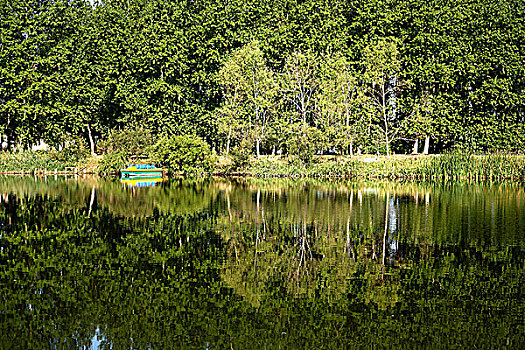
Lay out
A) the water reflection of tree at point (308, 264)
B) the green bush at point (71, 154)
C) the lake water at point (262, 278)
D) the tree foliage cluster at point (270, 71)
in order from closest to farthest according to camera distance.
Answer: the lake water at point (262, 278) < the water reflection of tree at point (308, 264) < the tree foliage cluster at point (270, 71) < the green bush at point (71, 154)

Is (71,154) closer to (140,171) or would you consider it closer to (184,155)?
(140,171)

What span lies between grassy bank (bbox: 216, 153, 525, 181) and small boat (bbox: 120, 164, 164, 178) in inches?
194

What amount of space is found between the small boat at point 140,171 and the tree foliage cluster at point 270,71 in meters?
6.34

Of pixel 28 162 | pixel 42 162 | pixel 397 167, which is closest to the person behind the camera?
pixel 397 167

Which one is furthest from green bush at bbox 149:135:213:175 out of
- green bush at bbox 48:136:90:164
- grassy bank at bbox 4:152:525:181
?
green bush at bbox 48:136:90:164

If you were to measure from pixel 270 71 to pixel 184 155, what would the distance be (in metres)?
9.89

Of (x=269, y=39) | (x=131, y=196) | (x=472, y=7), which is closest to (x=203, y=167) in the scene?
(x=269, y=39)

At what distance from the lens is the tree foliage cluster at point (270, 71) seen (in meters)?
45.9

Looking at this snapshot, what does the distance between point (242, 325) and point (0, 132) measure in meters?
48.1

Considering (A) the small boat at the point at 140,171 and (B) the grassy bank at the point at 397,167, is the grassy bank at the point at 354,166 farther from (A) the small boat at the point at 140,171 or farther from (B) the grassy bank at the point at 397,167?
(A) the small boat at the point at 140,171

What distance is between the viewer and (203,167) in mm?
45188

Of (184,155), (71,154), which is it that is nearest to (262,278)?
(184,155)

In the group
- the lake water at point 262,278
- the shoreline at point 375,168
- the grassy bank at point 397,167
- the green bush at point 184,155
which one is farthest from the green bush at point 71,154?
the lake water at point 262,278

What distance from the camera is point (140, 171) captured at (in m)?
43.4
